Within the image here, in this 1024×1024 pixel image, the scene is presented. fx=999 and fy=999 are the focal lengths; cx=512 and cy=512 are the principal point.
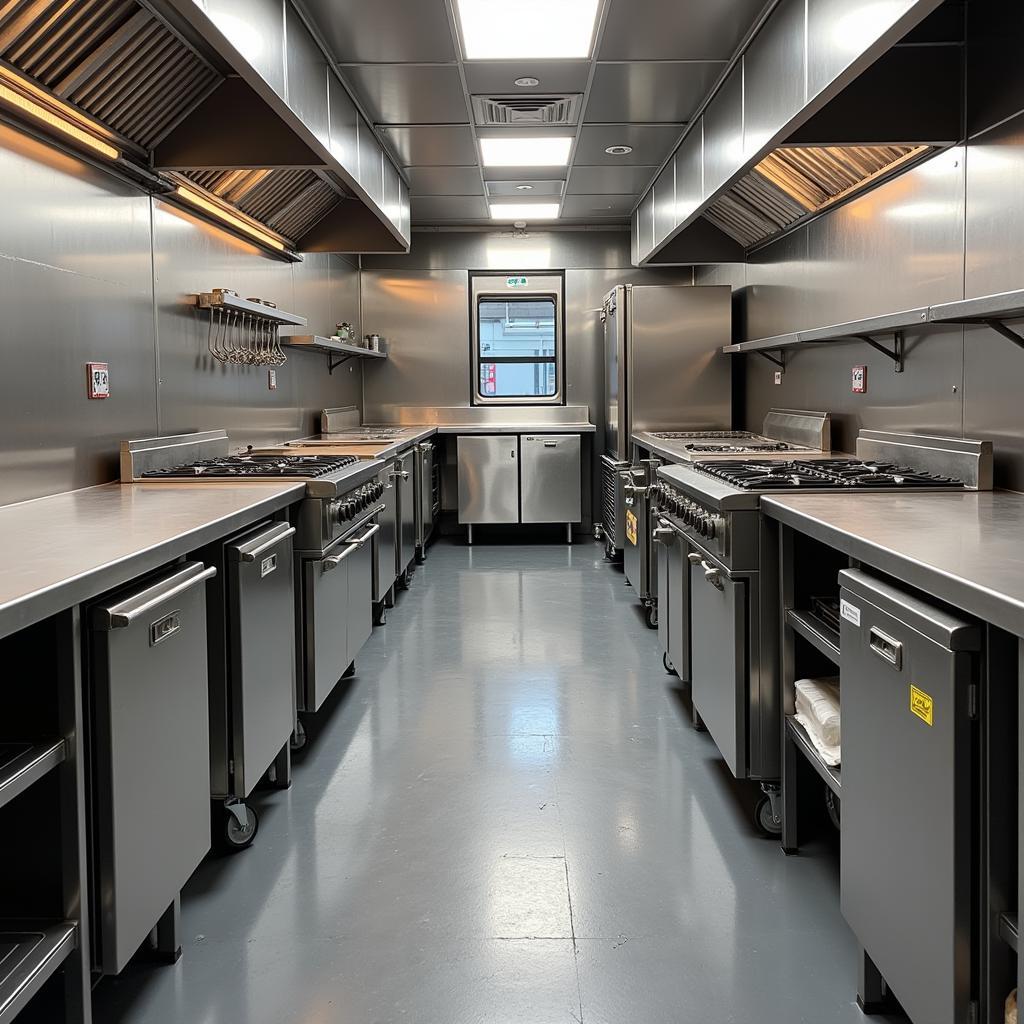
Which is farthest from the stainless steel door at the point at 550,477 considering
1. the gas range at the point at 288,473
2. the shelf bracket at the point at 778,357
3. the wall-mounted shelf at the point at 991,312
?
the wall-mounted shelf at the point at 991,312

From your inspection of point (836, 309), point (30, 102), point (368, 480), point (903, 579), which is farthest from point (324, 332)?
point (903, 579)

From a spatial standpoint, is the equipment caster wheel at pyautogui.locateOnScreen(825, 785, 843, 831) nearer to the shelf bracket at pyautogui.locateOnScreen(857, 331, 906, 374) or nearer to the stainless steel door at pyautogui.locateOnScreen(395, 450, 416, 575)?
the shelf bracket at pyautogui.locateOnScreen(857, 331, 906, 374)

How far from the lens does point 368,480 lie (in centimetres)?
402

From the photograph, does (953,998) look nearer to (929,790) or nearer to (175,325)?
(929,790)

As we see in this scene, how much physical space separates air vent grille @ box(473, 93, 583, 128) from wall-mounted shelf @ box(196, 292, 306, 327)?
4.43ft

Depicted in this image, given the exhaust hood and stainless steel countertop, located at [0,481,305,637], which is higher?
the exhaust hood

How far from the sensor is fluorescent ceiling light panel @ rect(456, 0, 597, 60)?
3557mm

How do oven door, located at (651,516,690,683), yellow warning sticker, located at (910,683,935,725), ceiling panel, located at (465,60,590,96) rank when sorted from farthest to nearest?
ceiling panel, located at (465,60,590,96), oven door, located at (651,516,690,683), yellow warning sticker, located at (910,683,935,725)

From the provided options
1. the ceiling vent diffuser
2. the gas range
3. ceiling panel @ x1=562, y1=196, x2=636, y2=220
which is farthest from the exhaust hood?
ceiling panel @ x1=562, y1=196, x2=636, y2=220

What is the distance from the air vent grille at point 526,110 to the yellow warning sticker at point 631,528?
2.12 meters

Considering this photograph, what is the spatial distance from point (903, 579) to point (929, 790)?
12.9 inches

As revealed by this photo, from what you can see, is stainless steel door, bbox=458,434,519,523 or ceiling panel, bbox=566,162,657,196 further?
stainless steel door, bbox=458,434,519,523

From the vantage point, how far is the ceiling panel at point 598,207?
7.05m

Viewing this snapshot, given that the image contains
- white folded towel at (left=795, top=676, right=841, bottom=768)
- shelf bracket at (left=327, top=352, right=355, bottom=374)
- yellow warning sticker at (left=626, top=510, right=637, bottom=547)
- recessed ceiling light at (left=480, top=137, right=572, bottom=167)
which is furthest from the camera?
shelf bracket at (left=327, top=352, right=355, bottom=374)
